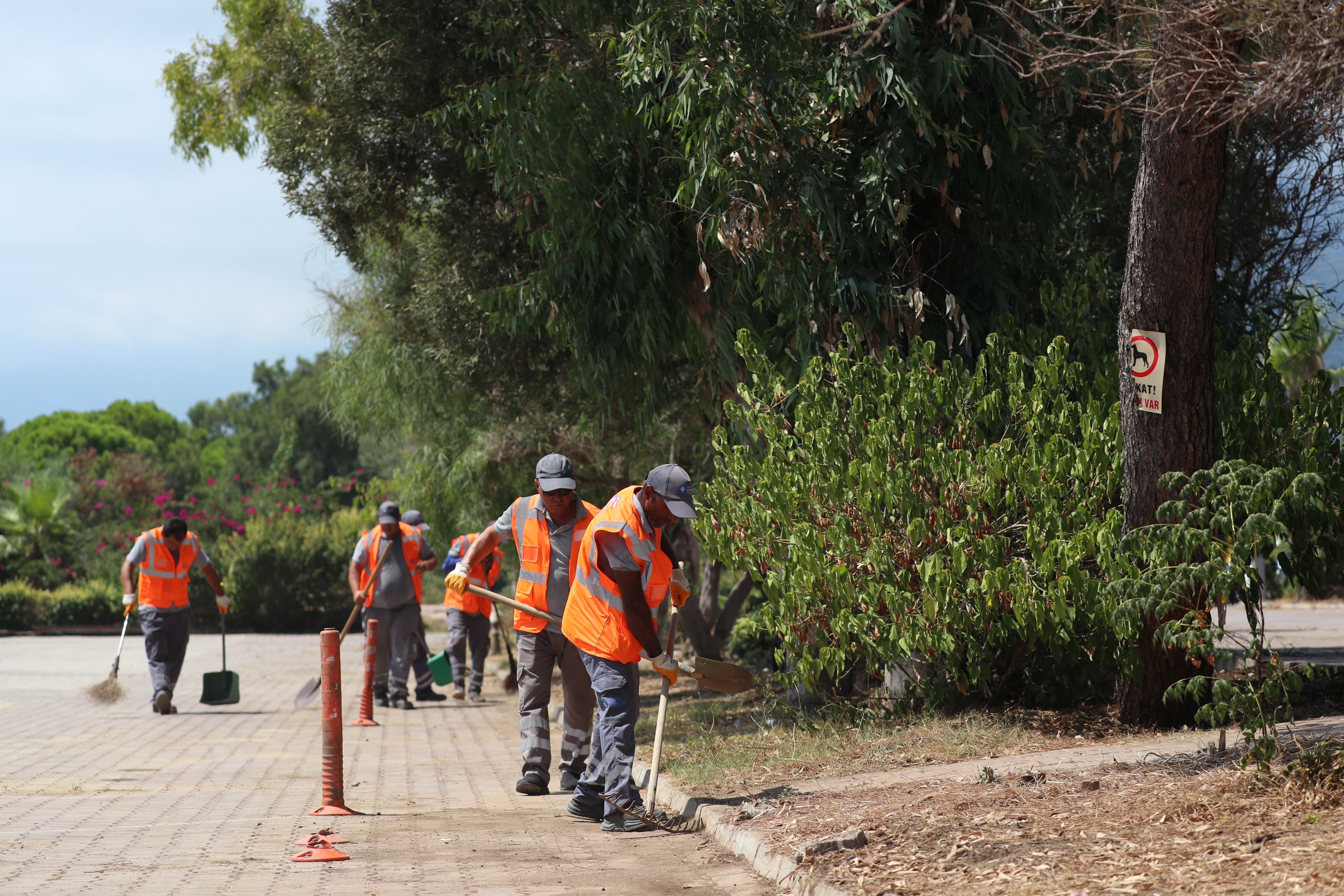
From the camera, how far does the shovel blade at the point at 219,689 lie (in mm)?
13234

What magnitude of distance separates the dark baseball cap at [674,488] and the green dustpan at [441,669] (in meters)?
8.02

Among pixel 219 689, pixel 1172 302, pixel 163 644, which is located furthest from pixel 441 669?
pixel 1172 302

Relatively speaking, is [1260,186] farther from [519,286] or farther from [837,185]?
[519,286]

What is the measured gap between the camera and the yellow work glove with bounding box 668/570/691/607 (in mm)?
6984

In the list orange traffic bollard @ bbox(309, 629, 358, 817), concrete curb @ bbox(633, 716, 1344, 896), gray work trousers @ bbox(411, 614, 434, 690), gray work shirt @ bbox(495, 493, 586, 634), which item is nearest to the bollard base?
orange traffic bollard @ bbox(309, 629, 358, 817)

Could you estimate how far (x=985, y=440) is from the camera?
8156 millimetres

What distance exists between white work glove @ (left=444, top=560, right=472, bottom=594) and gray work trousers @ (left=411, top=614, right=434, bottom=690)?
653cm

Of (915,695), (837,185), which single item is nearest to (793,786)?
(915,695)

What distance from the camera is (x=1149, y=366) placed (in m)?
7.20

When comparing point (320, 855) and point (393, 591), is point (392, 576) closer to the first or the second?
point (393, 591)

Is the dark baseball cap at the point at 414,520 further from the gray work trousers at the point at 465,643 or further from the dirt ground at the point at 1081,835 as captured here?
the dirt ground at the point at 1081,835

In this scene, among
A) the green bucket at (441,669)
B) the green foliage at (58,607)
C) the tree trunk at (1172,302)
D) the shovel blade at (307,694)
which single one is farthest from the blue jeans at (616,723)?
the green foliage at (58,607)

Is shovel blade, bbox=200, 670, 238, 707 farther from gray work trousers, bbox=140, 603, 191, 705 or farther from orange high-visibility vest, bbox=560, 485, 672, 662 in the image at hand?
orange high-visibility vest, bbox=560, 485, 672, 662

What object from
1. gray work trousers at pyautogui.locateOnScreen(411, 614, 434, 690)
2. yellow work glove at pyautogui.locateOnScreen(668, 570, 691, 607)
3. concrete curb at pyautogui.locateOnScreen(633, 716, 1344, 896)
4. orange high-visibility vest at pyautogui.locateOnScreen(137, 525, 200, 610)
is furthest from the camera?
gray work trousers at pyautogui.locateOnScreen(411, 614, 434, 690)
